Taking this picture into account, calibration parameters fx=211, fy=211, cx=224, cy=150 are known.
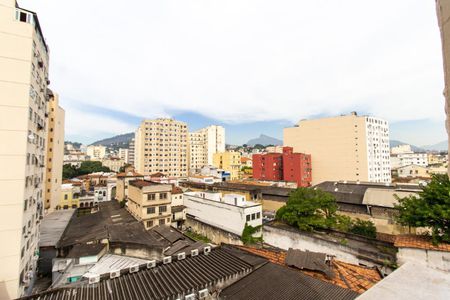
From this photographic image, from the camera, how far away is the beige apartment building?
30.2m

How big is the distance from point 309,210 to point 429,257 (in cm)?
1146

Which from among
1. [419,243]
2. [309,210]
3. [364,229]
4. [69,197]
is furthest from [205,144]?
[419,243]

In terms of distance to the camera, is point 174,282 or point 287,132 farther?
point 287,132

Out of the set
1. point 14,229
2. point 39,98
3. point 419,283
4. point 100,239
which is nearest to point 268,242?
point 100,239

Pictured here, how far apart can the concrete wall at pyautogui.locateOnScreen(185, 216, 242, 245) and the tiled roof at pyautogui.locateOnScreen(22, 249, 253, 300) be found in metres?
15.3

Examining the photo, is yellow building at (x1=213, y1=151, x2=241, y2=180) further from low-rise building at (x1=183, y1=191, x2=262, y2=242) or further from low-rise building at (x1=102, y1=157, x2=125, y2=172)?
low-rise building at (x1=102, y1=157, x2=125, y2=172)

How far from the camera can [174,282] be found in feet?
34.6

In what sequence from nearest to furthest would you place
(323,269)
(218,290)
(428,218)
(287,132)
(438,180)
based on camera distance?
(218,290) < (323,269) < (428,218) < (438,180) < (287,132)

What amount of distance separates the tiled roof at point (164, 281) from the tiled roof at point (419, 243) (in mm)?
9999

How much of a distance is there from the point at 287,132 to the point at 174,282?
2852 inches

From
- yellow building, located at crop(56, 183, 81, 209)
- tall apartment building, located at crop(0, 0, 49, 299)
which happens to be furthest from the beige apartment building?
yellow building, located at crop(56, 183, 81, 209)

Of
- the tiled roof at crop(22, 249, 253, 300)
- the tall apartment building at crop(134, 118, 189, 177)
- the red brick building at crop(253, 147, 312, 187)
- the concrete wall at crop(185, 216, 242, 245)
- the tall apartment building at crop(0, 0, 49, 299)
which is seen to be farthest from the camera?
the tall apartment building at crop(134, 118, 189, 177)

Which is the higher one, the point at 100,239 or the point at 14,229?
the point at 14,229

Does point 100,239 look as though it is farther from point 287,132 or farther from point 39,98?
point 287,132
